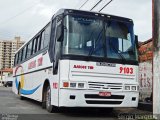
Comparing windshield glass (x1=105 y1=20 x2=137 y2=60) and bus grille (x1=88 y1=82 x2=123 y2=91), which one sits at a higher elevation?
windshield glass (x1=105 y1=20 x2=137 y2=60)

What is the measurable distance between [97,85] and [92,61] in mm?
751

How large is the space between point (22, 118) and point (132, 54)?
13.3 ft

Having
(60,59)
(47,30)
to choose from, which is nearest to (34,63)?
(47,30)

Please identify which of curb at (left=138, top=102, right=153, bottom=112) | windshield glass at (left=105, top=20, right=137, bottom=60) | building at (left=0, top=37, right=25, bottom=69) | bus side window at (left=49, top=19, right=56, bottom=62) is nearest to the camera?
windshield glass at (left=105, top=20, right=137, bottom=60)

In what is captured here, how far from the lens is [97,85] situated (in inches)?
425

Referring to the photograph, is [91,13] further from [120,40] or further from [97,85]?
[97,85]

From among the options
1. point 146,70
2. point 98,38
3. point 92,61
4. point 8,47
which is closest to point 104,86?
point 92,61

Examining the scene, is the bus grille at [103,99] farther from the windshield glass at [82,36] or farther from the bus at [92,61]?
the windshield glass at [82,36]

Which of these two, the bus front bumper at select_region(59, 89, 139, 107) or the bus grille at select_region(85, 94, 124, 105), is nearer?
the bus front bumper at select_region(59, 89, 139, 107)

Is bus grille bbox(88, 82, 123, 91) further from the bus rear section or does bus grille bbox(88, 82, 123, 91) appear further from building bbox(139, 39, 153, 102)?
building bbox(139, 39, 153, 102)

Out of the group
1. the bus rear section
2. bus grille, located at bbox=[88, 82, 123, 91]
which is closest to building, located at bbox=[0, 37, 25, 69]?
the bus rear section

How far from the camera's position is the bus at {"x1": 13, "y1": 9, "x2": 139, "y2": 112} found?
10.6m

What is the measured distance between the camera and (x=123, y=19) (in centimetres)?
1172

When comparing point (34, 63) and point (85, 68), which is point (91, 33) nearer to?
point (85, 68)
